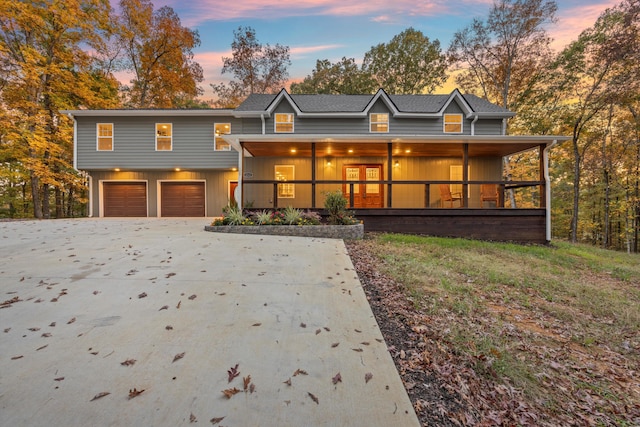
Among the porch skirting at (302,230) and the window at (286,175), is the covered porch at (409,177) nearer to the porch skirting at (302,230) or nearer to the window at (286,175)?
the window at (286,175)

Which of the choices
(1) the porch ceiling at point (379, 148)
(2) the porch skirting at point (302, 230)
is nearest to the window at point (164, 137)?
(1) the porch ceiling at point (379, 148)

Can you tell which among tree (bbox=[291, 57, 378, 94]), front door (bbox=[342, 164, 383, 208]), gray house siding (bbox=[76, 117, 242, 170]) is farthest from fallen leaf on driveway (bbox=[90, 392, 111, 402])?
tree (bbox=[291, 57, 378, 94])

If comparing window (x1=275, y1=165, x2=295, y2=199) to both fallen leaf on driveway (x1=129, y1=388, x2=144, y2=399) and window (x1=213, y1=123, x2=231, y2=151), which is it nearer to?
window (x1=213, y1=123, x2=231, y2=151)

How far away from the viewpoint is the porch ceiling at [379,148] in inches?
383

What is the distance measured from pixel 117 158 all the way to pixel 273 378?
1488cm

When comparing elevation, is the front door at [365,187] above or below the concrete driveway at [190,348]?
above

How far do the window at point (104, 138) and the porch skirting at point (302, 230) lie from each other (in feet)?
31.2

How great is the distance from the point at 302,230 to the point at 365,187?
5.60 meters

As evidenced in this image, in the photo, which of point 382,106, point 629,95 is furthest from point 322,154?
point 629,95

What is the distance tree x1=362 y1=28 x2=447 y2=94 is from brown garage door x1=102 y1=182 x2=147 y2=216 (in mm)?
16946

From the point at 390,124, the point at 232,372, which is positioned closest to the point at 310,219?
the point at 232,372

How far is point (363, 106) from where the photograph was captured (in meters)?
13.0

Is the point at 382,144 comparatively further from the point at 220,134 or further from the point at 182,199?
A: the point at 182,199

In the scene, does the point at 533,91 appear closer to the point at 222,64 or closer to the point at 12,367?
the point at 222,64
